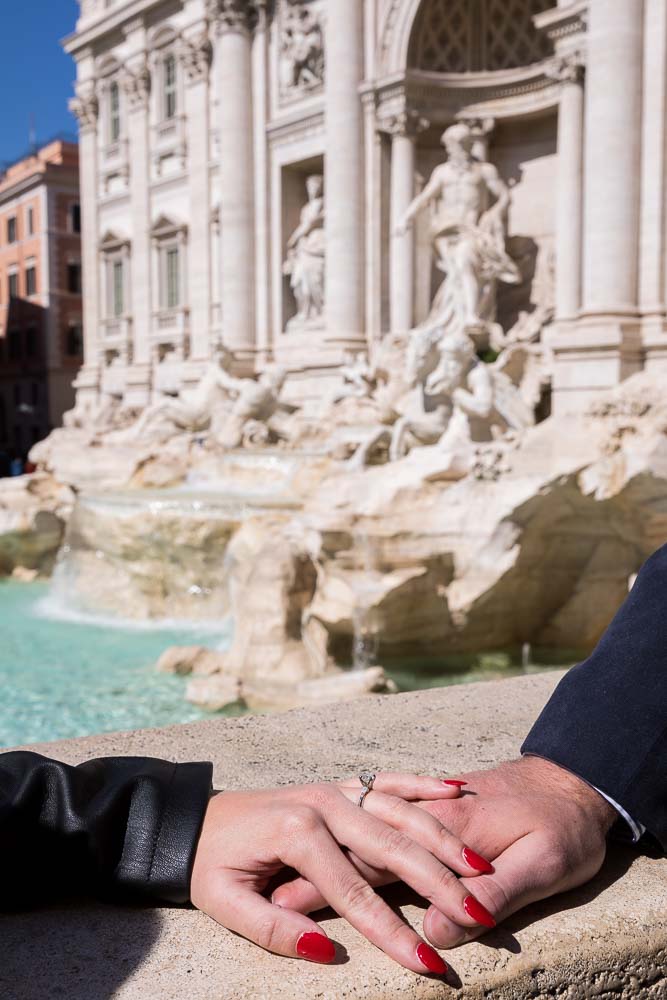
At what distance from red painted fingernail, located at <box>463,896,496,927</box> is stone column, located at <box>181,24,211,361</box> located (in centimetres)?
1898

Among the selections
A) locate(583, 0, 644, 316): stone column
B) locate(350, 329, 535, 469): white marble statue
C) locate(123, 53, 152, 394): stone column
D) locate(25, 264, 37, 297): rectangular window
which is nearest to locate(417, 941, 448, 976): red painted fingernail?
locate(350, 329, 535, 469): white marble statue

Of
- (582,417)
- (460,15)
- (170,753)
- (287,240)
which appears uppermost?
(460,15)

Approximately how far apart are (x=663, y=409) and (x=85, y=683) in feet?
15.9

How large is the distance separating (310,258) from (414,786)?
16411 mm

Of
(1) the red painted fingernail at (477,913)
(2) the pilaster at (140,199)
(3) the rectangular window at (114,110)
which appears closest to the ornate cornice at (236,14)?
(2) the pilaster at (140,199)

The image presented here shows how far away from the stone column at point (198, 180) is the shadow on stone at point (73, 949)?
18793mm

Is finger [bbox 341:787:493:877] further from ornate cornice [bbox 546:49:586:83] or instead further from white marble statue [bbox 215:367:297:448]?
ornate cornice [bbox 546:49:586:83]

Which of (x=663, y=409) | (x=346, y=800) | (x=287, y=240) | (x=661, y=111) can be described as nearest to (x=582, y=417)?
(x=663, y=409)

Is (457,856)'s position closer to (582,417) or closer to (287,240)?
(582,417)

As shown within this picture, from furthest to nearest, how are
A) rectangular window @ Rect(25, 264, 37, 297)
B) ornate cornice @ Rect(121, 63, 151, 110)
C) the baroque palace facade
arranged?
1. rectangular window @ Rect(25, 264, 37, 297)
2. ornate cornice @ Rect(121, 63, 151, 110)
3. the baroque palace facade

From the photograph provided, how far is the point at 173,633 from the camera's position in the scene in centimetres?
886

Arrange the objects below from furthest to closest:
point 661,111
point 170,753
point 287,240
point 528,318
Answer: point 287,240, point 528,318, point 661,111, point 170,753

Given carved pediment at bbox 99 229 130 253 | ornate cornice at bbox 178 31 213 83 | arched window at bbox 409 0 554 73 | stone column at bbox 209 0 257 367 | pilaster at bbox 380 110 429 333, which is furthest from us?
carved pediment at bbox 99 229 130 253

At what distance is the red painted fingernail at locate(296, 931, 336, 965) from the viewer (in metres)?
1.13
